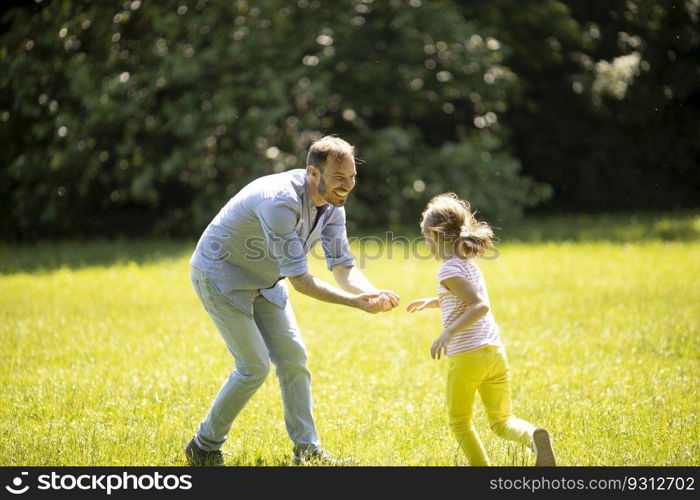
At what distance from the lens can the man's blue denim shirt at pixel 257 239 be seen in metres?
4.20

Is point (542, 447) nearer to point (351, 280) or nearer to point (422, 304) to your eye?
point (422, 304)

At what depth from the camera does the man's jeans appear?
175 inches

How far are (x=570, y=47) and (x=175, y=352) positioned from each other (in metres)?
15.0

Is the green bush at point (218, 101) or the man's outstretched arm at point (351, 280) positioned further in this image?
the green bush at point (218, 101)

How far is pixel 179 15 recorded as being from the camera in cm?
1560

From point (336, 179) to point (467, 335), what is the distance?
1060 millimetres

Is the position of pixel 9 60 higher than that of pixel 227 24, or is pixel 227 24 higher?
pixel 227 24

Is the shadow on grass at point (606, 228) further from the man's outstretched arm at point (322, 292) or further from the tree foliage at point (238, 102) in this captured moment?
the man's outstretched arm at point (322, 292)

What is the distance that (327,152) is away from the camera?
4246 mm

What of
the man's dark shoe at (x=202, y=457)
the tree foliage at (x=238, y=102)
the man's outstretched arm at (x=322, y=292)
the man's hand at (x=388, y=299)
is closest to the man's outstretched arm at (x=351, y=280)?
the man's hand at (x=388, y=299)

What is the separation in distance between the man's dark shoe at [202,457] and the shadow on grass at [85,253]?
8.76m

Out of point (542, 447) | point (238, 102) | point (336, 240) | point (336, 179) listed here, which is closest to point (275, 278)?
point (336, 240)

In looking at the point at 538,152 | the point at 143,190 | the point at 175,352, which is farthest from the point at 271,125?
the point at 175,352

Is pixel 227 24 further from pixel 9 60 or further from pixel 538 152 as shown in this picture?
pixel 538 152
